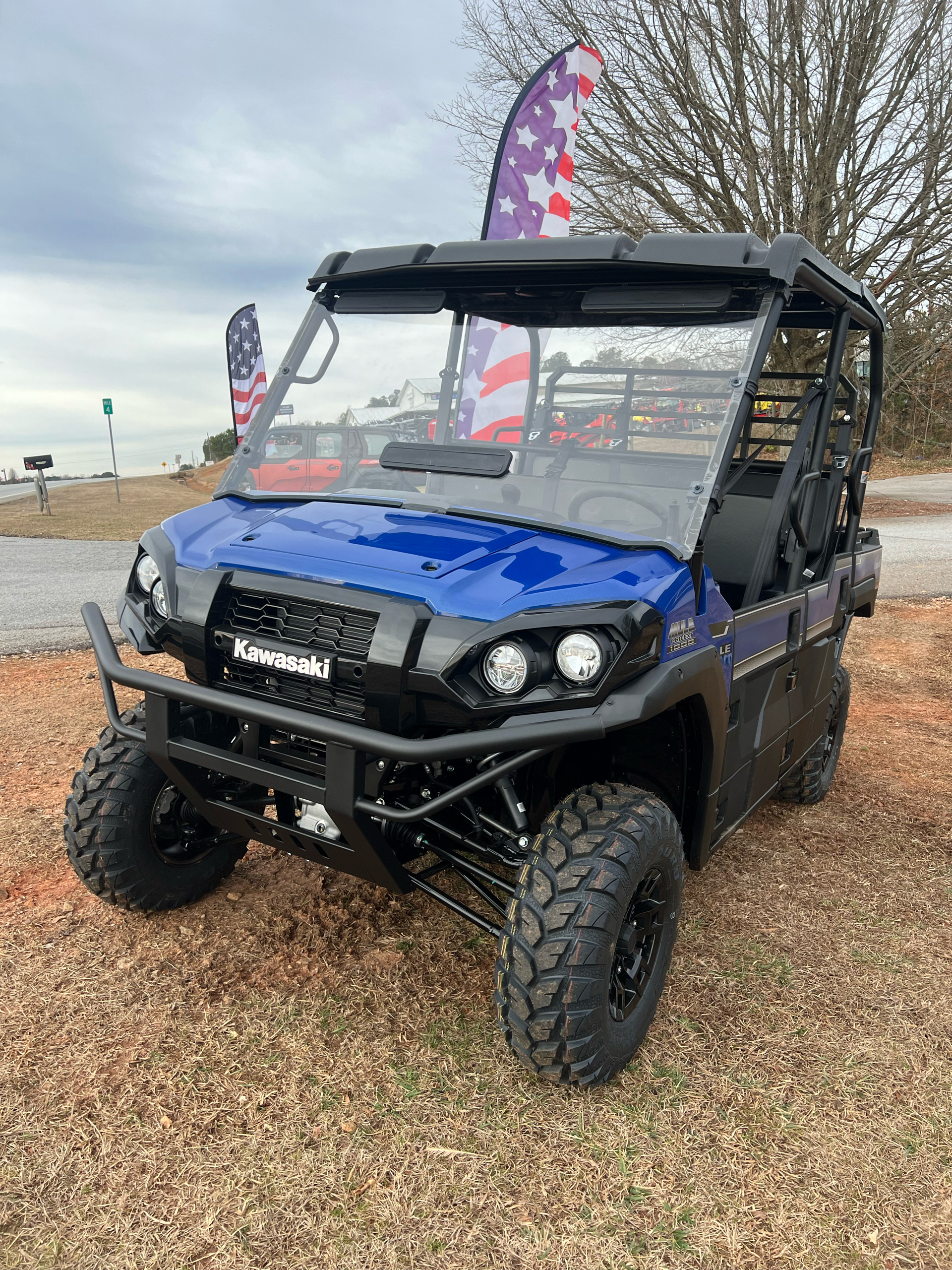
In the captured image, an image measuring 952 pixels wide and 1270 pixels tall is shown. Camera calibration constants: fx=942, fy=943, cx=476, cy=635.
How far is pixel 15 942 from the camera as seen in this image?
126 inches

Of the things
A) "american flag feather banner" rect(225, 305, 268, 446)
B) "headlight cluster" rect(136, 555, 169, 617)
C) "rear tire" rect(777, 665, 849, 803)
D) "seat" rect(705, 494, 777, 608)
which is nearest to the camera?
"headlight cluster" rect(136, 555, 169, 617)

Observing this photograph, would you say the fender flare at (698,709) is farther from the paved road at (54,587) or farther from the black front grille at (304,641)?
the paved road at (54,587)

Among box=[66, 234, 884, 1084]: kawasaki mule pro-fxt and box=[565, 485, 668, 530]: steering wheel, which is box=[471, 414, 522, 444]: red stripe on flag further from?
box=[565, 485, 668, 530]: steering wheel

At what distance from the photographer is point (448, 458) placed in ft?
9.91

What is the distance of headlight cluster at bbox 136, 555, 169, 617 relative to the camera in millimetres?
2719

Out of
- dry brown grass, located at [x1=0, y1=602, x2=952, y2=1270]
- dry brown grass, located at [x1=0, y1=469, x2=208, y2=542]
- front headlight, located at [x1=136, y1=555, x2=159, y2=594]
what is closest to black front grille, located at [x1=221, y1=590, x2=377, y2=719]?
front headlight, located at [x1=136, y1=555, x2=159, y2=594]

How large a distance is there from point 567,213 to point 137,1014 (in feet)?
27.3

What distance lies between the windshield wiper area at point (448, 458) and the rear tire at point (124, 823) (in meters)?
1.04

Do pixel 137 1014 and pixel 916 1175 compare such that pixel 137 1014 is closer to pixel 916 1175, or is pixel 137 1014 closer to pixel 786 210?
pixel 916 1175

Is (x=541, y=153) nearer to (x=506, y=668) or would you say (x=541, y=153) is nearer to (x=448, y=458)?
(x=448, y=458)

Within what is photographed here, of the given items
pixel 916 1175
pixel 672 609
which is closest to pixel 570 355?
pixel 672 609

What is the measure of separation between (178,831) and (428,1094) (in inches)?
51.3

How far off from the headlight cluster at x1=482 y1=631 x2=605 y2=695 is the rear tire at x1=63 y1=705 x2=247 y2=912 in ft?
3.66

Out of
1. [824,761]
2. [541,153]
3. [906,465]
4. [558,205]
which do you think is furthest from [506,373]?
[906,465]
